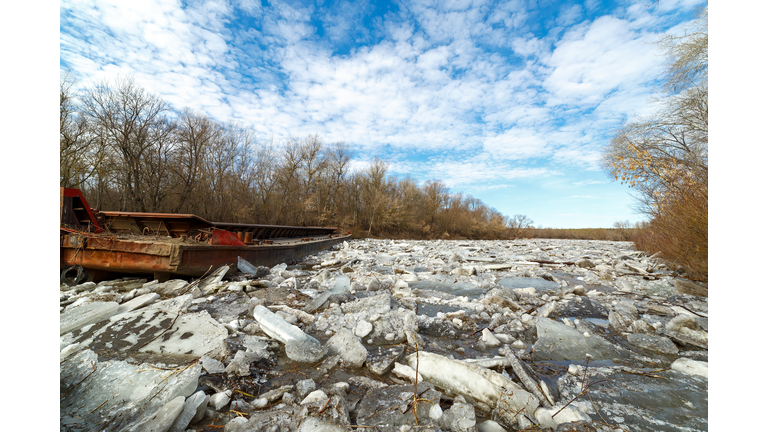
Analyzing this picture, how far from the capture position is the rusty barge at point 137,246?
467 centimetres

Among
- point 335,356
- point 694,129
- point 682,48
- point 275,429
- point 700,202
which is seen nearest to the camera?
point 275,429

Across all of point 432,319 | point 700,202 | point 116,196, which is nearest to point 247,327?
point 432,319

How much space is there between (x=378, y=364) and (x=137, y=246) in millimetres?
4821

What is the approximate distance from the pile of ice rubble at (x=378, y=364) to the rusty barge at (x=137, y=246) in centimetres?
63

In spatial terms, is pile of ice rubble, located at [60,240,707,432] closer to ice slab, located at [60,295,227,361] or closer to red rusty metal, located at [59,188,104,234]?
ice slab, located at [60,295,227,361]

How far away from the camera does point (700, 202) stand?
4461 mm

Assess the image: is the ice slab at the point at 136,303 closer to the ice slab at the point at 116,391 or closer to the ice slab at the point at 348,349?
the ice slab at the point at 116,391

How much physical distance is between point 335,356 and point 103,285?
4915 millimetres

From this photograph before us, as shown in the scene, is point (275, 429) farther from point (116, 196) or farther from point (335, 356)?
point (116, 196)

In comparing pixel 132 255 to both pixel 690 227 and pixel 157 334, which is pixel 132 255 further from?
pixel 690 227

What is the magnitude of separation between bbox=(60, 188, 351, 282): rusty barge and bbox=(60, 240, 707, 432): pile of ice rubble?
24.9 inches

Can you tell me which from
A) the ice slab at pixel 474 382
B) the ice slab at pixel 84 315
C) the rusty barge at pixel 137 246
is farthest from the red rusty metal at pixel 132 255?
the ice slab at pixel 474 382

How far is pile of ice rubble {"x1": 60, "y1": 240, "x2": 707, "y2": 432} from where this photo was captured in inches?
62.4

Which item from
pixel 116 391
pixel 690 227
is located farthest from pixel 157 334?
pixel 690 227
